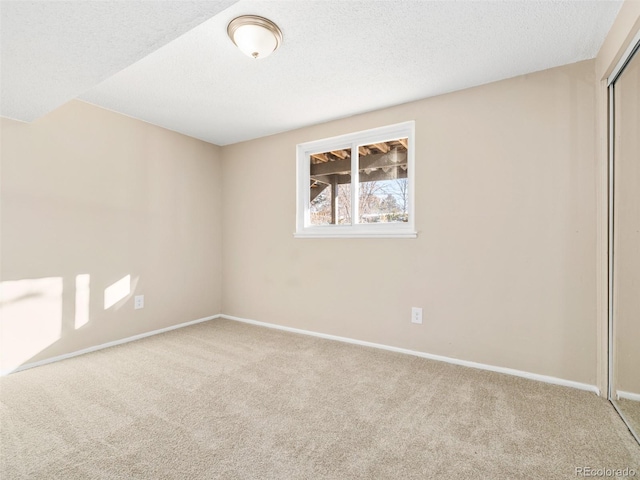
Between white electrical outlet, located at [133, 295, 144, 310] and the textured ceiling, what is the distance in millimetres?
1857

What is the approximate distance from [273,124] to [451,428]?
285cm

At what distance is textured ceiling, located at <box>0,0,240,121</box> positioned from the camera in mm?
1137

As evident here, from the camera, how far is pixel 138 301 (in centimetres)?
297

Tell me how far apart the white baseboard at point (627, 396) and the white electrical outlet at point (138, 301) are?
144 inches

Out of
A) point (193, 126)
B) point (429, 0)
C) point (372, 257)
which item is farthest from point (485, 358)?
point (193, 126)

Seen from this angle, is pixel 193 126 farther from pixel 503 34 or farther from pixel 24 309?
pixel 503 34

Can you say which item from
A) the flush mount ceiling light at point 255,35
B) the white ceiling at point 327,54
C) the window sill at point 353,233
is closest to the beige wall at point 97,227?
the white ceiling at point 327,54

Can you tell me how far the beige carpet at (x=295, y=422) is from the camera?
1280 mm

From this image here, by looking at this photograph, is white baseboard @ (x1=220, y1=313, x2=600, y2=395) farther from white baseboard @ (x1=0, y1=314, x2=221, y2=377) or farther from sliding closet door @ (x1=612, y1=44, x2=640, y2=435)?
white baseboard @ (x1=0, y1=314, x2=221, y2=377)

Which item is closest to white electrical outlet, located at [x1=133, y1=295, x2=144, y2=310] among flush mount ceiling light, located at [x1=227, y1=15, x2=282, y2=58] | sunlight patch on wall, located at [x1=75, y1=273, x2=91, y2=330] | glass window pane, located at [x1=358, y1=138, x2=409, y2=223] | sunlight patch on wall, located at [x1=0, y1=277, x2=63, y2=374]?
sunlight patch on wall, located at [x1=75, y1=273, x2=91, y2=330]

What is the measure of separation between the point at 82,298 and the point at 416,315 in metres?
2.79

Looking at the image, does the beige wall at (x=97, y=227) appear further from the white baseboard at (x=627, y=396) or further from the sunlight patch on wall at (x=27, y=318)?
the white baseboard at (x=627, y=396)

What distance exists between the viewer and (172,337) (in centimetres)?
299

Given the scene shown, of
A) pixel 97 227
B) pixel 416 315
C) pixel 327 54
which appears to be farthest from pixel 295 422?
pixel 97 227
